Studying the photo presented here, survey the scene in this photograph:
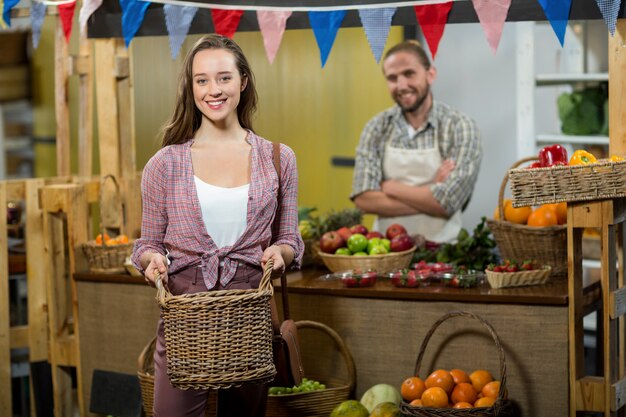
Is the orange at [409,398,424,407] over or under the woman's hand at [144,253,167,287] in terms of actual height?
→ under

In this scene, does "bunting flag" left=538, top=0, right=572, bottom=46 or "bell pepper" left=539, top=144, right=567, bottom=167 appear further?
"bunting flag" left=538, top=0, right=572, bottom=46

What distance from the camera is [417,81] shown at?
5.68 m

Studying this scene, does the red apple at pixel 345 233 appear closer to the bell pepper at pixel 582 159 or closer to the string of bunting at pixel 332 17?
the string of bunting at pixel 332 17

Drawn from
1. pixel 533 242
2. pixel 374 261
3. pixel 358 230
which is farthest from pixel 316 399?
pixel 533 242

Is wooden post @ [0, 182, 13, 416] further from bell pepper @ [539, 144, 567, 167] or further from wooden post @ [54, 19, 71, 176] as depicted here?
bell pepper @ [539, 144, 567, 167]

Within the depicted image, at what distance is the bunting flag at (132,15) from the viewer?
4.83 meters

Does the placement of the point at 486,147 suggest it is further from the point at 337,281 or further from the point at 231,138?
the point at 231,138

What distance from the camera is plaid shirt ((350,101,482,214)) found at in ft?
18.2

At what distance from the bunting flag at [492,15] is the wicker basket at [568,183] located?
710 mm

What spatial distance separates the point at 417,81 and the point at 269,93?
8.16 ft

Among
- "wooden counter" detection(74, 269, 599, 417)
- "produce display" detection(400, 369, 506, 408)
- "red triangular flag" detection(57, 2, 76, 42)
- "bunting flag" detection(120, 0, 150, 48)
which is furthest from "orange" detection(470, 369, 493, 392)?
"red triangular flag" detection(57, 2, 76, 42)

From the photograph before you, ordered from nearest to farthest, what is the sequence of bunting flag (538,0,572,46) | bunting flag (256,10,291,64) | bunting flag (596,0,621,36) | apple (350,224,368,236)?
1. bunting flag (596,0,621,36)
2. bunting flag (538,0,572,46)
3. bunting flag (256,10,291,64)
4. apple (350,224,368,236)

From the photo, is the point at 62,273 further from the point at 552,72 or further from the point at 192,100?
the point at 552,72

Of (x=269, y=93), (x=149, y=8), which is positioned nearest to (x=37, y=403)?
(x=149, y=8)
